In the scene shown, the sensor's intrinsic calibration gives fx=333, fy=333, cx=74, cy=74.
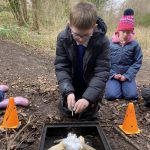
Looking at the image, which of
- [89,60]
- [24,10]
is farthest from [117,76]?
[24,10]

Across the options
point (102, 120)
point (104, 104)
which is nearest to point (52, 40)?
point (104, 104)

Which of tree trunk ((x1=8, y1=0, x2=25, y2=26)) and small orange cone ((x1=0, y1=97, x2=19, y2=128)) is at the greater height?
tree trunk ((x1=8, y1=0, x2=25, y2=26))

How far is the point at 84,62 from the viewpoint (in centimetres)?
321

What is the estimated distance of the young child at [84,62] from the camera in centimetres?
288

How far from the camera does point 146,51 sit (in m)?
9.18

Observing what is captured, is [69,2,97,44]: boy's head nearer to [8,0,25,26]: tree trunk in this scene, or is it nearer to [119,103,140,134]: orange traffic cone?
[119,103,140,134]: orange traffic cone

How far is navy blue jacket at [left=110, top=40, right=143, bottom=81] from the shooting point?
4.50 metres

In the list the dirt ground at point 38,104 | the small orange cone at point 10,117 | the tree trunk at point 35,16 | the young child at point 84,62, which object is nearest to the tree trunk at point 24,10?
the tree trunk at point 35,16

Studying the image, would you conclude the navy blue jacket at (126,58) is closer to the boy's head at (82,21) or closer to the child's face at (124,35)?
the child's face at (124,35)

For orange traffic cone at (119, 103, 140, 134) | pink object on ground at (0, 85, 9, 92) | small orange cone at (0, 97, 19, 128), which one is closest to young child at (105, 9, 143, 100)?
orange traffic cone at (119, 103, 140, 134)

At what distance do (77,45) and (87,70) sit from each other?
28cm

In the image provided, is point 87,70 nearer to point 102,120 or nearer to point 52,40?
point 102,120

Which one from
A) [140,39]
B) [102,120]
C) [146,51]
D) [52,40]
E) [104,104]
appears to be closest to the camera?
[102,120]

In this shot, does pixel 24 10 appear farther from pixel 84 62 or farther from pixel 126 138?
pixel 126 138
